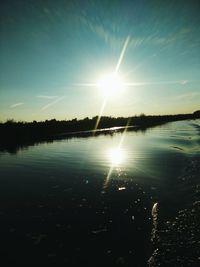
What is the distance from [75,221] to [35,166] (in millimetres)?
8911

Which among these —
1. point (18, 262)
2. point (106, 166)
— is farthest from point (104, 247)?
point (106, 166)

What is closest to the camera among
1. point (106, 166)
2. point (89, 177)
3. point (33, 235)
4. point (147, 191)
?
point (33, 235)

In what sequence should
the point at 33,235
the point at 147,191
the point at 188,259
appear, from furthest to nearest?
the point at 147,191
the point at 33,235
the point at 188,259

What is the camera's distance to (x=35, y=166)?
1481 centimetres

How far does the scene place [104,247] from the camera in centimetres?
534

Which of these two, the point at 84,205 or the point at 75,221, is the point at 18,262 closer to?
the point at 75,221

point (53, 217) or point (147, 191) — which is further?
point (147, 191)

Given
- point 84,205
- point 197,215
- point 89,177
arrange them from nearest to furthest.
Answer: point 197,215, point 84,205, point 89,177

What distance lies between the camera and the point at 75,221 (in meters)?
6.70

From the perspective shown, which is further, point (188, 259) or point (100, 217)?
point (100, 217)

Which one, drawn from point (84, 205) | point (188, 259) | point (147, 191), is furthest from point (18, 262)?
point (147, 191)

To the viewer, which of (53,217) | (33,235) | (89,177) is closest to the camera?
(33,235)

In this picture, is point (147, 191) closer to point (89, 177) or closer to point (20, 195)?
point (89, 177)

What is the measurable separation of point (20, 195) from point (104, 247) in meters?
5.21
